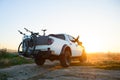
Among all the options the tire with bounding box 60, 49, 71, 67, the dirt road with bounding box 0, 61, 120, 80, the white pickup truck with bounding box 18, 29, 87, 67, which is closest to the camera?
the dirt road with bounding box 0, 61, 120, 80

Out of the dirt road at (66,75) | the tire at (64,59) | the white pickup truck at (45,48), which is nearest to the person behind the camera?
the dirt road at (66,75)

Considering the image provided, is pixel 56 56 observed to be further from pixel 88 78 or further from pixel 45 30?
pixel 88 78

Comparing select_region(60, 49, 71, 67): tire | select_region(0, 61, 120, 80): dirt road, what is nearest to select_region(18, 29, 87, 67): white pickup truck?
select_region(60, 49, 71, 67): tire

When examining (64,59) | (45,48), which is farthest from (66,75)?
(64,59)

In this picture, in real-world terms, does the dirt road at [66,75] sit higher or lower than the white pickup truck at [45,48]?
lower

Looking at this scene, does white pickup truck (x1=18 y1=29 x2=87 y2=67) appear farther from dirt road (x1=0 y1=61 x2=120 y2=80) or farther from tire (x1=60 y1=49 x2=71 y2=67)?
dirt road (x1=0 y1=61 x2=120 y2=80)

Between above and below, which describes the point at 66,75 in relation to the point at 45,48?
below

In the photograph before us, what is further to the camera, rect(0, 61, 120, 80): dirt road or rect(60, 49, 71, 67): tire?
rect(60, 49, 71, 67): tire

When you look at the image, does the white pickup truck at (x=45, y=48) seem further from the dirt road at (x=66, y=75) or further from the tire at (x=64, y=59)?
the dirt road at (x=66, y=75)

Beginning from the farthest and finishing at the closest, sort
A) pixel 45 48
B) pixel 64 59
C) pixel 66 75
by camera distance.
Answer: pixel 64 59, pixel 45 48, pixel 66 75

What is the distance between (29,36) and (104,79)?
506 centimetres

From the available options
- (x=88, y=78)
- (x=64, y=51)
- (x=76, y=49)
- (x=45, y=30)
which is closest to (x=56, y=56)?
(x=64, y=51)

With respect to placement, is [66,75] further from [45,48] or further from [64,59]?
[64,59]

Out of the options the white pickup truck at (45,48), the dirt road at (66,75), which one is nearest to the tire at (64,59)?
the white pickup truck at (45,48)
